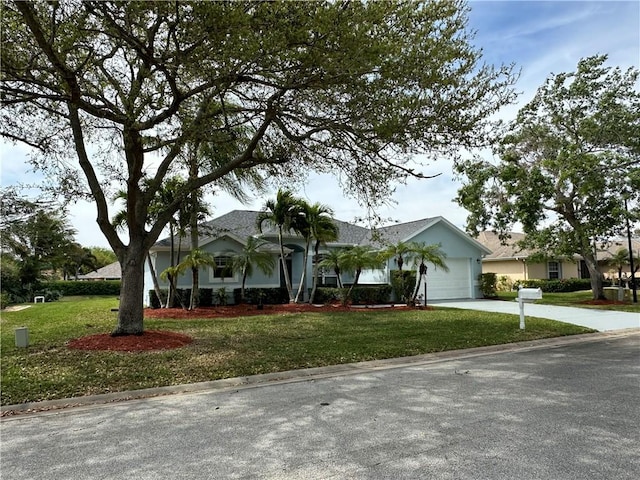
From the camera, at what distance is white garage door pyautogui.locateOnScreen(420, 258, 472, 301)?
2350cm

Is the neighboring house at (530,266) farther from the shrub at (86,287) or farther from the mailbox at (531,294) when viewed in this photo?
the shrub at (86,287)

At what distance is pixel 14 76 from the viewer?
7.79m

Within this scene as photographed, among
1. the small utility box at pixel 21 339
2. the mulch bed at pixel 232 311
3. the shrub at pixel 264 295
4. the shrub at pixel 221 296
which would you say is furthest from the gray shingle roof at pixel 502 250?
the small utility box at pixel 21 339

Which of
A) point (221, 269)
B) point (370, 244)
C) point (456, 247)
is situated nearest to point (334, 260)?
point (370, 244)

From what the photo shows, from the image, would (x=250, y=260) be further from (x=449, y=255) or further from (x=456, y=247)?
(x=456, y=247)

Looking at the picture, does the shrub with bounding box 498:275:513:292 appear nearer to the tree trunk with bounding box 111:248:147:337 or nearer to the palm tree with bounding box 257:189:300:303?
the palm tree with bounding box 257:189:300:303

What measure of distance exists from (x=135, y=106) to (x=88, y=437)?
6.50 meters

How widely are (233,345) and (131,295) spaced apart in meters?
2.51

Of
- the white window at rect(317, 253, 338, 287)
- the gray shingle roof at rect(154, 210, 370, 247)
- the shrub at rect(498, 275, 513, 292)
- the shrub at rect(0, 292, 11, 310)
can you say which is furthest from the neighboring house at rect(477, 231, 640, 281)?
the shrub at rect(0, 292, 11, 310)

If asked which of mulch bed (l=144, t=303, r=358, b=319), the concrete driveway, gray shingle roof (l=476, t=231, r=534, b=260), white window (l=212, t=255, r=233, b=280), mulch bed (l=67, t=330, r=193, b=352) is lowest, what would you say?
the concrete driveway

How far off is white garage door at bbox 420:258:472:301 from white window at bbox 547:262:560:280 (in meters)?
12.2

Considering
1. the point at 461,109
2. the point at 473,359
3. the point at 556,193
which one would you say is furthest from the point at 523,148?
the point at 473,359

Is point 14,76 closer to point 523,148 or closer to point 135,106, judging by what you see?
point 135,106

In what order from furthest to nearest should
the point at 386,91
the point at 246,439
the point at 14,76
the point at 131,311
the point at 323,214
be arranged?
the point at 323,214, the point at 131,311, the point at 386,91, the point at 14,76, the point at 246,439
